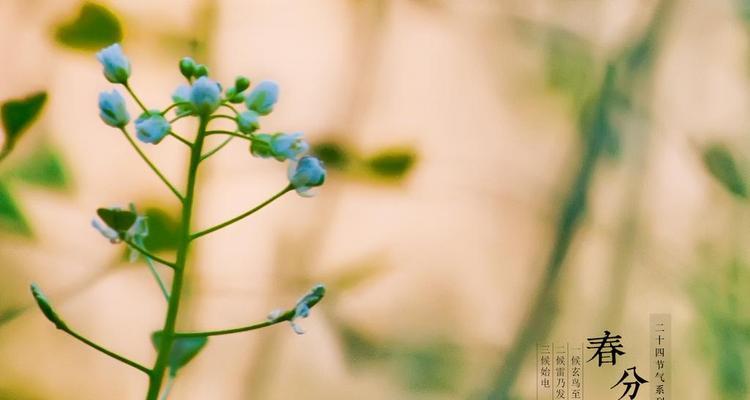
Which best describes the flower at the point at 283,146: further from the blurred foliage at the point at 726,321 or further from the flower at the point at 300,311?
the blurred foliage at the point at 726,321

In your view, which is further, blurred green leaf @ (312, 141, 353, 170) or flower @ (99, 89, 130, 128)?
blurred green leaf @ (312, 141, 353, 170)

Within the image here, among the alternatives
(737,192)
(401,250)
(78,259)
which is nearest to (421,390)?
(401,250)

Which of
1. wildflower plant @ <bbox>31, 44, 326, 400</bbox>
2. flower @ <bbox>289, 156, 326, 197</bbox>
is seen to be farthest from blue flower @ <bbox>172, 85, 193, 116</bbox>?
flower @ <bbox>289, 156, 326, 197</bbox>

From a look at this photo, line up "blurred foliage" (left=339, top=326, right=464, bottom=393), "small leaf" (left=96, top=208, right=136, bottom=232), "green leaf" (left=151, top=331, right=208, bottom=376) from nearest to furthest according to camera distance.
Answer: "small leaf" (left=96, top=208, right=136, bottom=232)
"green leaf" (left=151, top=331, right=208, bottom=376)
"blurred foliage" (left=339, top=326, right=464, bottom=393)

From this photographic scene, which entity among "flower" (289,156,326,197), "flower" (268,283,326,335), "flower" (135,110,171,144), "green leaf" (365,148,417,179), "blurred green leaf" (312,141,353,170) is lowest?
"flower" (268,283,326,335)

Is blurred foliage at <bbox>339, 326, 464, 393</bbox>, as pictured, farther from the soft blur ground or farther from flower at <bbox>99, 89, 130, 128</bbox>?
flower at <bbox>99, 89, 130, 128</bbox>

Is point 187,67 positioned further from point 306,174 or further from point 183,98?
point 306,174

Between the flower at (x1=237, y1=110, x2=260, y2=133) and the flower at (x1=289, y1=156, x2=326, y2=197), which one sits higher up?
the flower at (x1=237, y1=110, x2=260, y2=133)
